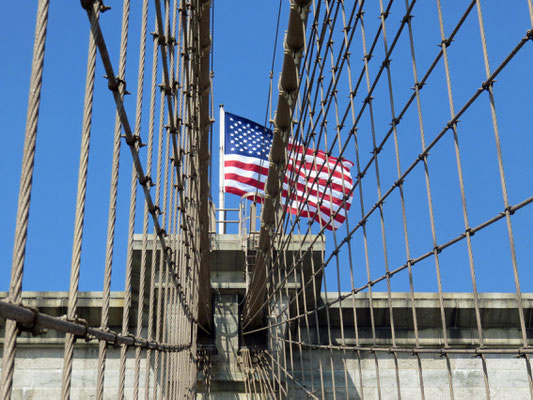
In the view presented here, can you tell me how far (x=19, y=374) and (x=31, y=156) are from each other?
367 inches

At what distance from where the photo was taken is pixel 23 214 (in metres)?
1.60

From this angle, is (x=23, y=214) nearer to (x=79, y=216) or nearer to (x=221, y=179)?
(x=79, y=216)

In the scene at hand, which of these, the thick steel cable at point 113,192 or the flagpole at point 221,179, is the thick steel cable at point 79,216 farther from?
the flagpole at point 221,179

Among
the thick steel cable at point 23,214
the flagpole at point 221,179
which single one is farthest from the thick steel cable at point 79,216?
the flagpole at point 221,179

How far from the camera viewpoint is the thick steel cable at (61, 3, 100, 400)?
6.89 ft

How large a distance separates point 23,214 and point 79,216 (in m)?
0.57

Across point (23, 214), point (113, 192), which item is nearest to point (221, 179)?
point (113, 192)

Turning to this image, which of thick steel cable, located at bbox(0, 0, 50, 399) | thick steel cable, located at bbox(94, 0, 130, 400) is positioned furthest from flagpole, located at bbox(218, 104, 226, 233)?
thick steel cable, located at bbox(0, 0, 50, 399)

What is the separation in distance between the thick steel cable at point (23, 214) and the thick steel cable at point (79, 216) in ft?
1.38

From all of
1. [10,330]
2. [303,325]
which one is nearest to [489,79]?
[10,330]

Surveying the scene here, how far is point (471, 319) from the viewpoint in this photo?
35.1 feet

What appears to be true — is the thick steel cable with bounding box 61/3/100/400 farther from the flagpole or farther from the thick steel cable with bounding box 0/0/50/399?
the flagpole

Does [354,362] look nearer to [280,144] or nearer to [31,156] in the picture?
[280,144]

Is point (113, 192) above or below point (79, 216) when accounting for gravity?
above
